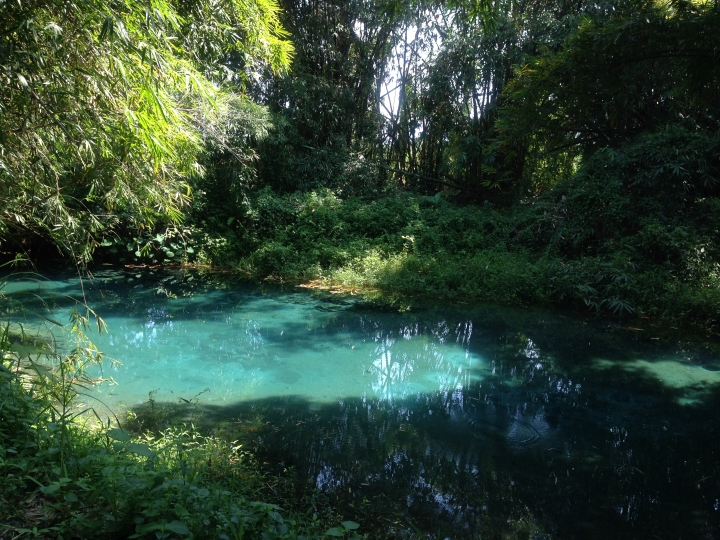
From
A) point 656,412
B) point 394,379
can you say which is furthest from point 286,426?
point 656,412

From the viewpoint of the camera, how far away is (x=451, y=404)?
4.71 m

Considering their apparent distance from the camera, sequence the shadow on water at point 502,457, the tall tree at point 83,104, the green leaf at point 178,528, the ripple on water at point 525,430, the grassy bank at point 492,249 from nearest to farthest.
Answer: the green leaf at point 178,528, the tall tree at point 83,104, the shadow on water at point 502,457, the ripple on water at point 525,430, the grassy bank at point 492,249

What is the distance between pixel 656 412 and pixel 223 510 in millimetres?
3960

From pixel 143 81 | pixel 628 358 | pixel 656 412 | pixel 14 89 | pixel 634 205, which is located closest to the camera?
pixel 14 89

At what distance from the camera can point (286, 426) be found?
13.4 feet

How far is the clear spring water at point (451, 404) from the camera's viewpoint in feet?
10.5

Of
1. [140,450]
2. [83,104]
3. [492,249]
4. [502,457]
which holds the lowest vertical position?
[502,457]

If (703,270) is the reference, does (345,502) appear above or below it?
below

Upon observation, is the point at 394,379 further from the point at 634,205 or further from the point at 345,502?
the point at 634,205

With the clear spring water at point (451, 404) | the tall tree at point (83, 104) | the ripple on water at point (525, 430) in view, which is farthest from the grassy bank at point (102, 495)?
the ripple on water at point (525, 430)

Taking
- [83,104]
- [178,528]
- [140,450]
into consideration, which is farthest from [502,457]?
[83,104]

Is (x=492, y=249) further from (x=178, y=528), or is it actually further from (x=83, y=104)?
(x=178, y=528)

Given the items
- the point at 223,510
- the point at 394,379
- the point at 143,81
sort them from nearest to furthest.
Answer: the point at 223,510 < the point at 143,81 < the point at 394,379

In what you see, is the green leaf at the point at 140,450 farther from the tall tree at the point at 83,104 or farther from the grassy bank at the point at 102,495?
the tall tree at the point at 83,104
